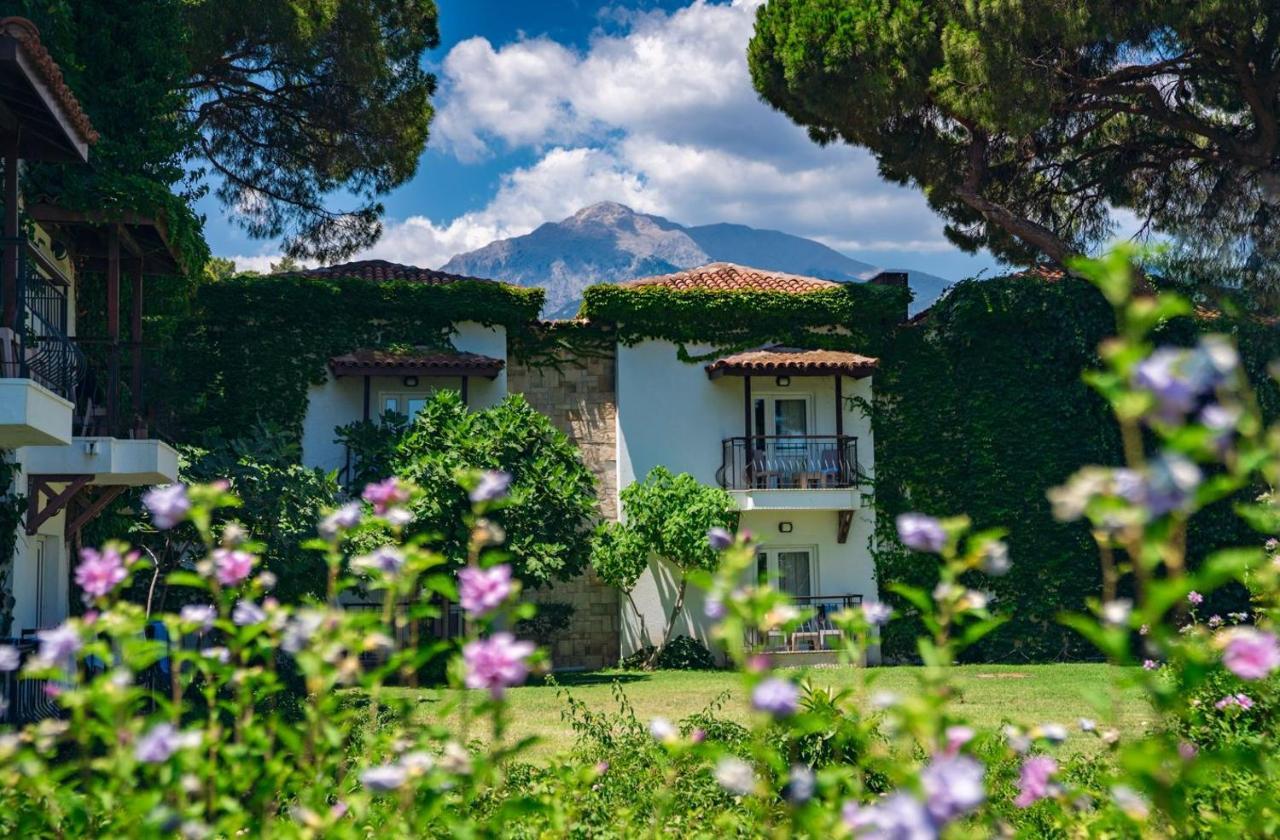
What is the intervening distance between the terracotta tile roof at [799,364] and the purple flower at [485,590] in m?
17.2

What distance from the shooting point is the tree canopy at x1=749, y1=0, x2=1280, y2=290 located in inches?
697

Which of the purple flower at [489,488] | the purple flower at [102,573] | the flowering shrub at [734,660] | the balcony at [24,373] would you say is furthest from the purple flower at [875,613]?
the balcony at [24,373]

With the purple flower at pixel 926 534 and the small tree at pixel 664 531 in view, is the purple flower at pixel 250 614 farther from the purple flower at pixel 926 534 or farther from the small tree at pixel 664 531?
the small tree at pixel 664 531

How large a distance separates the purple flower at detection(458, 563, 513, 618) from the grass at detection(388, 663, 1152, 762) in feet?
22.2

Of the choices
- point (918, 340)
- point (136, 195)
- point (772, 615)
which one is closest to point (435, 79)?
point (918, 340)

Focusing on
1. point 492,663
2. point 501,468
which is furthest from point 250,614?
point 501,468

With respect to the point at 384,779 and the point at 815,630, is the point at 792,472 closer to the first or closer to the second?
the point at 815,630

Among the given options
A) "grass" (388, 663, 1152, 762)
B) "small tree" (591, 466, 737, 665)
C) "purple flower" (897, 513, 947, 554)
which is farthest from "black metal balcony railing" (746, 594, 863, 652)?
"purple flower" (897, 513, 947, 554)

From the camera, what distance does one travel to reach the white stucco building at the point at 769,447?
19797mm

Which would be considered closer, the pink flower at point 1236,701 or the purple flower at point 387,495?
the purple flower at point 387,495

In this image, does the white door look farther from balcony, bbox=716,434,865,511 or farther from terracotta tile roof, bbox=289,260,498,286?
balcony, bbox=716,434,865,511

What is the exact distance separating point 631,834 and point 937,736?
8.68ft

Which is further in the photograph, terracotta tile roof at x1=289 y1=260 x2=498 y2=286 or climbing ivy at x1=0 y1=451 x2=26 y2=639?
terracotta tile roof at x1=289 y1=260 x2=498 y2=286

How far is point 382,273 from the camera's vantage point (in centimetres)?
2067
